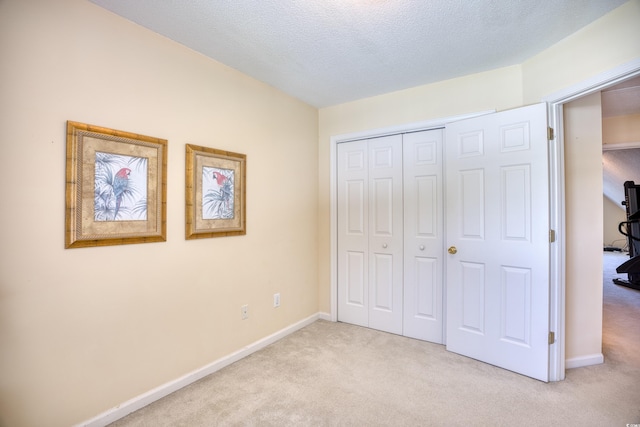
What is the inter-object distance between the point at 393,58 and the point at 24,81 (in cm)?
232

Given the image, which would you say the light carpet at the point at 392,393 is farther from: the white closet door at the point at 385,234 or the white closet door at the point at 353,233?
the white closet door at the point at 353,233

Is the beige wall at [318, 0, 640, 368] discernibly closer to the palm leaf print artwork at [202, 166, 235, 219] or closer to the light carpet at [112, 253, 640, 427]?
A: the light carpet at [112, 253, 640, 427]

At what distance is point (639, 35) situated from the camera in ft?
5.41

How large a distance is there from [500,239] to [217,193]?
2.32 meters

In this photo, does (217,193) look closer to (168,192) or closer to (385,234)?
(168,192)

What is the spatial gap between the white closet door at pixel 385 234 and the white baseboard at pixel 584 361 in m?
1.35

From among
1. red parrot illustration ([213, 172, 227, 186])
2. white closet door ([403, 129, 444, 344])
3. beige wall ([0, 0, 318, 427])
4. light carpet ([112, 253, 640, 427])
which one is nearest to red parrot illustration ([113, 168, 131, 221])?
beige wall ([0, 0, 318, 427])

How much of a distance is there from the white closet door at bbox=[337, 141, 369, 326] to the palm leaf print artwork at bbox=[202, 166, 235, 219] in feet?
4.48

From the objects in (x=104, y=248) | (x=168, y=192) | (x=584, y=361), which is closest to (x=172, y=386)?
(x=104, y=248)

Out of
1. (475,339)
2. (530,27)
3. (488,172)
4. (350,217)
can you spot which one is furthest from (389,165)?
(475,339)

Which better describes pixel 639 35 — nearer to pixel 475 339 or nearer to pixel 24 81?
pixel 475 339

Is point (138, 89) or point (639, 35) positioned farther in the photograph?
point (138, 89)

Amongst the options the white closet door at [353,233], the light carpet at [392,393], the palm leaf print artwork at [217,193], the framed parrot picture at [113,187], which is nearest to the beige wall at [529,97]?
the white closet door at [353,233]

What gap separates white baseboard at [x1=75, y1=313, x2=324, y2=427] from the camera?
5.78 feet
